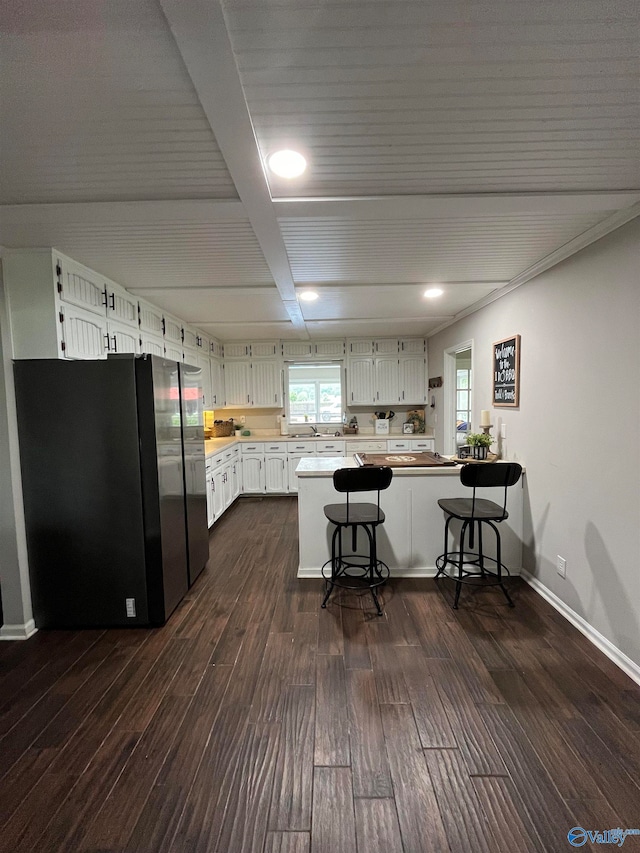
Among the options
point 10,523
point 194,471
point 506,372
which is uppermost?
point 506,372

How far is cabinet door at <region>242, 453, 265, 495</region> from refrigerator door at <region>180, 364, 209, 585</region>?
7.21ft

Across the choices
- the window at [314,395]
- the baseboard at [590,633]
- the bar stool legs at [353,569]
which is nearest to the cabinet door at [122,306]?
the bar stool legs at [353,569]

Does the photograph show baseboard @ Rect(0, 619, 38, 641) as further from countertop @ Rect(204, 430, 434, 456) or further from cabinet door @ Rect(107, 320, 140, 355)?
countertop @ Rect(204, 430, 434, 456)

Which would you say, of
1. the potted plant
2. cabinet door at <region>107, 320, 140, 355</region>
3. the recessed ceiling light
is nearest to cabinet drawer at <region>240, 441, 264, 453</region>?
cabinet door at <region>107, 320, 140, 355</region>

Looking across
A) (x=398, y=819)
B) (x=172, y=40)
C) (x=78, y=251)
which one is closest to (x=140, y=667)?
(x=398, y=819)

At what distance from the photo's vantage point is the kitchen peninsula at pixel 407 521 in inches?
119

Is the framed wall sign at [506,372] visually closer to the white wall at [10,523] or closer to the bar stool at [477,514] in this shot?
the bar stool at [477,514]

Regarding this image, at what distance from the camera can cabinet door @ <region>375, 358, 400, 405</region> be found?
224 inches

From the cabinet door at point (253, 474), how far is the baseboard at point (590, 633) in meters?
3.71

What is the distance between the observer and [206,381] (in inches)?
196

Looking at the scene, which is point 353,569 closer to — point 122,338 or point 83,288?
point 122,338

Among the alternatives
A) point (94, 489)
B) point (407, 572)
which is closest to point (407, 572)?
point (407, 572)

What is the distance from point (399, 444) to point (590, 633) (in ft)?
11.6

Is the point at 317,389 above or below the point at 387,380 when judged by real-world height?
below
